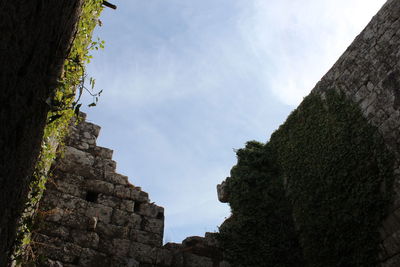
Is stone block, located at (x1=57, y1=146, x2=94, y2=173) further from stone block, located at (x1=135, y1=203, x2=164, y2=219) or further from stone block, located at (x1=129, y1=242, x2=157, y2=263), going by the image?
stone block, located at (x1=129, y1=242, x2=157, y2=263)

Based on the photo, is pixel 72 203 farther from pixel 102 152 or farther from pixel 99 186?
pixel 102 152

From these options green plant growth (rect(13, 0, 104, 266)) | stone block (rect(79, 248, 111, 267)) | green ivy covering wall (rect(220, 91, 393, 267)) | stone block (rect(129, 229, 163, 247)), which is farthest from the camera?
stone block (rect(129, 229, 163, 247))

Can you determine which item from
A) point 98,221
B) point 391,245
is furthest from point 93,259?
point 391,245

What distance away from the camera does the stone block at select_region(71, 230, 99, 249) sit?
18.0 ft

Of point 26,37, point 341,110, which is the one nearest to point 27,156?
point 26,37

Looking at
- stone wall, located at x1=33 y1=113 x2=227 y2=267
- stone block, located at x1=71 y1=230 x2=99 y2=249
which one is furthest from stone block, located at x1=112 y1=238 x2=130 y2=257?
stone block, located at x1=71 y1=230 x2=99 y2=249

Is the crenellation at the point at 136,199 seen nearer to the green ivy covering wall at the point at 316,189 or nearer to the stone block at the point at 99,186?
the stone block at the point at 99,186

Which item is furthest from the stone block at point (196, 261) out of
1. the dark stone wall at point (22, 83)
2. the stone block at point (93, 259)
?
the dark stone wall at point (22, 83)

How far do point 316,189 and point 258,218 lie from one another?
3.88ft

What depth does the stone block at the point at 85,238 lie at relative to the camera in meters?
5.50

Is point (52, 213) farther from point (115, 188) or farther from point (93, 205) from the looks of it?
point (115, 188)

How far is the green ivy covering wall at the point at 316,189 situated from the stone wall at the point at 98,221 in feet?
2.91

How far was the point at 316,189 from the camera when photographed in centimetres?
582

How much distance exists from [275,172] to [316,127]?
1.30 metres
